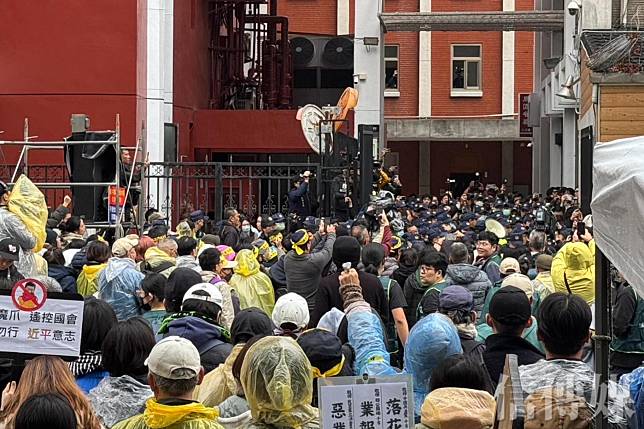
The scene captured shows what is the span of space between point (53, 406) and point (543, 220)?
771 inches

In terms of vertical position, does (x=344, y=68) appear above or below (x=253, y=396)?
above

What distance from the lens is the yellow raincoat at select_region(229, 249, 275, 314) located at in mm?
10367

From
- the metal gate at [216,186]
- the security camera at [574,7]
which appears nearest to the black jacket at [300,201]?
the metal gate at [216,186]

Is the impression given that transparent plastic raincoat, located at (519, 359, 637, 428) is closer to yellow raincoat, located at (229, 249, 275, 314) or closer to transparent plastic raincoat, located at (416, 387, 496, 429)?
transparent plastic raincoat, located at (416, 387, 496, 429)

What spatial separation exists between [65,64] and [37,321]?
61.8ft

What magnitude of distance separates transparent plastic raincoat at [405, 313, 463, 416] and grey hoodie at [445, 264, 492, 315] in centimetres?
263

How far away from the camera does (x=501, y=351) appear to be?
21.7 ft

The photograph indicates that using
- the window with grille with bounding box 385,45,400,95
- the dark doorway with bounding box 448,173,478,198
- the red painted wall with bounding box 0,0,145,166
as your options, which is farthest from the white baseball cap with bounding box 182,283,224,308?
the dark doorway with bounding box 448,173,478,198

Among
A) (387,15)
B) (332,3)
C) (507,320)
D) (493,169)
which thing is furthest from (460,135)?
(507,320)

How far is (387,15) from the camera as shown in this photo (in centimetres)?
3522

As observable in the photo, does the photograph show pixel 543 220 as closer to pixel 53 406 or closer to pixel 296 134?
pixel 296 134

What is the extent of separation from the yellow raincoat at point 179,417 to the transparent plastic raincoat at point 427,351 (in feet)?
5.70

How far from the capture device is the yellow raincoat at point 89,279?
10.2 metres

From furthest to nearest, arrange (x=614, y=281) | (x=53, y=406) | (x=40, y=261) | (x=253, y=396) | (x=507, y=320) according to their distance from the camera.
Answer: (x=40, y=261) → (x=614, y=281) → (x=507, y=320) → (x=253, y=396) → (x=53, y=406)
